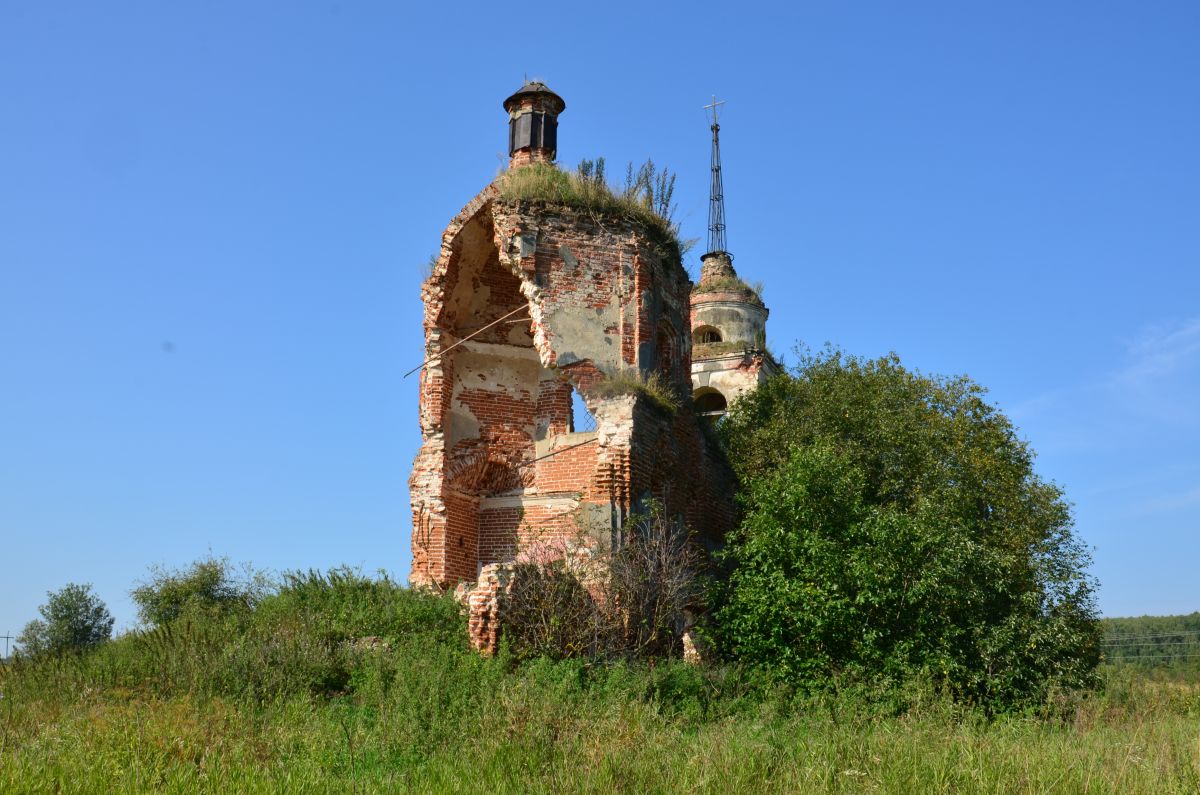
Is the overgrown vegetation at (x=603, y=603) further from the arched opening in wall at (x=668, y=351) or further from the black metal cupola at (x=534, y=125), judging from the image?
the black metal cupola at (x=534, y=125)

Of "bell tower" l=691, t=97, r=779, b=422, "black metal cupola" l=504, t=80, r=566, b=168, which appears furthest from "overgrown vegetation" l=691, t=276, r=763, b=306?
"black metal cupola" l=504, t=80, r=566, b=168

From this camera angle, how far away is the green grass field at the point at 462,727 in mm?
6637

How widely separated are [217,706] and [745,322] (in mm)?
20379

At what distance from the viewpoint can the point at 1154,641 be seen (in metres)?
48.3

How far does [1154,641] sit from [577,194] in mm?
44296

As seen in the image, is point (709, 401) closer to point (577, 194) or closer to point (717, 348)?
point (717, 348)

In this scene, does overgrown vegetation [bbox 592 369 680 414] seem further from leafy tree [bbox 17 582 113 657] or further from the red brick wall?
leafy tree [bbox 17 582 113 657]

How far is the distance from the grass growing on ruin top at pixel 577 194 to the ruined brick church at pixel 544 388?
0.31ft

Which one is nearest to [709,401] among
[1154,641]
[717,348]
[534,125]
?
[717,348]

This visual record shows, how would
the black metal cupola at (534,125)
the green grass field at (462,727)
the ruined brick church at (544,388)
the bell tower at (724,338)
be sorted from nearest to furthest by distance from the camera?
the green grass field at (462,727) < the ruined brick church at (544,388) < the black metal cupola at (534,125) < the bell tower at (724,338)

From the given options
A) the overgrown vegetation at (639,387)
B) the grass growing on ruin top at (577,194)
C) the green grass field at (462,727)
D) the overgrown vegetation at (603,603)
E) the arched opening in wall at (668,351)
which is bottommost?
the green grass field at (462,727)

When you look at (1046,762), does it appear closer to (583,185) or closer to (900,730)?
(900,730)

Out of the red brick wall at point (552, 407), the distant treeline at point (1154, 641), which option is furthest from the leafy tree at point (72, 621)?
the distant treeline at point (1154, 641)

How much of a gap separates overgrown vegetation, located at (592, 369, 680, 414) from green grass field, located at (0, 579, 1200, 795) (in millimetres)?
3242
